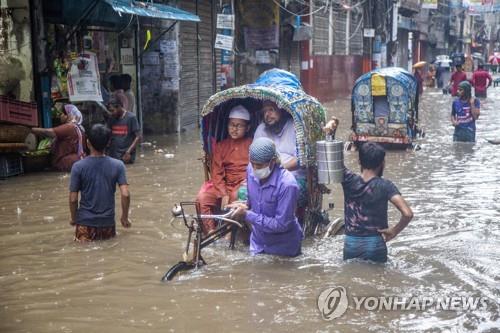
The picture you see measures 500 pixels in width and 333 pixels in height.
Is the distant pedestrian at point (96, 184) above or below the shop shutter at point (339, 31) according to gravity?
below

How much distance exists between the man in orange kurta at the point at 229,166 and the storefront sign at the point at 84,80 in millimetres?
5000

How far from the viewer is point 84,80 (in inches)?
450

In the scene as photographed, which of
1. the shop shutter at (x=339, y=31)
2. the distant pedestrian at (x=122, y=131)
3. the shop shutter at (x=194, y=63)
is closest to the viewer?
the distant pedestrian at (x=122, y=131)

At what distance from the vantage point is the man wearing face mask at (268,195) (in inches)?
217

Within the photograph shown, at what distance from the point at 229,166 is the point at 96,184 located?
138 cm

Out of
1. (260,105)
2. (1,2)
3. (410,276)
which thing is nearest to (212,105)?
(260,105)

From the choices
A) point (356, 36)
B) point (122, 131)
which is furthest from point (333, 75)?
point (122, 131)

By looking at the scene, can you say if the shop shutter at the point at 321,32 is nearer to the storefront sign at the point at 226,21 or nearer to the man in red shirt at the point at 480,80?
the man in red shirt at the point at 480,80

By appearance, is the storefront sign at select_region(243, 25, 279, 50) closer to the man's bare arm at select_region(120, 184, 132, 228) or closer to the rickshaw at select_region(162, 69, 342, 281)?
the rickshaw at select_region(162, 69, 342, 281)

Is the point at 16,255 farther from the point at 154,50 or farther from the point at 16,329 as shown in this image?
the point at 154,50

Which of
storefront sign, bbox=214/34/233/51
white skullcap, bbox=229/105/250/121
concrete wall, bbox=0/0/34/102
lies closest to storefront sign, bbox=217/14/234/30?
storefront sign, bbox=214/34/233/51

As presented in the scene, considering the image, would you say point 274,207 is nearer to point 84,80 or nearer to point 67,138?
point 67,138

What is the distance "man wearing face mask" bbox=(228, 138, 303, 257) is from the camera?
550 centimetres

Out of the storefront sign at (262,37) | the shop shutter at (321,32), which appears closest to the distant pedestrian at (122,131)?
the storefront sign at (262,37)
